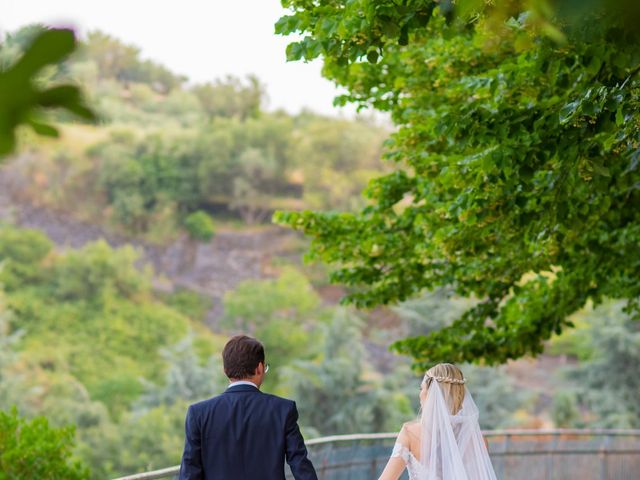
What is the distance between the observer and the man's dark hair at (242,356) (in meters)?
4.61

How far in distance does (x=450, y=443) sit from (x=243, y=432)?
5.60 feet

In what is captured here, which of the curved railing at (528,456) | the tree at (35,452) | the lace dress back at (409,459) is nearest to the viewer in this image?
the lace dress back at (409,459)

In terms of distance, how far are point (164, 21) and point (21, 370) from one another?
139 ft

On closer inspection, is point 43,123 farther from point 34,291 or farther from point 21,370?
point 34,291

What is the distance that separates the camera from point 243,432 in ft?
15.1

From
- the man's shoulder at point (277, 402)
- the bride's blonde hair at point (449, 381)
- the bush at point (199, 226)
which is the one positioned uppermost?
the bush at point (199, 226)

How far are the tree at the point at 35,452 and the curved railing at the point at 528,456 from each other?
2463 millimetres

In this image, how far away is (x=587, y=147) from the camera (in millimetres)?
5609

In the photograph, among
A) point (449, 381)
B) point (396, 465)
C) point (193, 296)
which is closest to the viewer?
point (396, 465)

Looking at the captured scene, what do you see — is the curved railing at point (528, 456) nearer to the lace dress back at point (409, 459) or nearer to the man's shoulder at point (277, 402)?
the lace dress back at point (409, 459)

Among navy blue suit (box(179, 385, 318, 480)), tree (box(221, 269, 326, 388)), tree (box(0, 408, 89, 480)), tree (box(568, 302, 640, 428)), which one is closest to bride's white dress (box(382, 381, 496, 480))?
navy blue suit (box(179, 385, 318, 480))

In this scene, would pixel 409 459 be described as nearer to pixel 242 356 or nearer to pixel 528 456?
pixel 242 356

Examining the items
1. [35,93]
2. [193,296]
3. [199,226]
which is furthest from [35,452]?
[199,226]

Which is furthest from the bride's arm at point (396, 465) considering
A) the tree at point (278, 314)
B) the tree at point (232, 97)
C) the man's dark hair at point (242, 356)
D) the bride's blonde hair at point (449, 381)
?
the tree at point (232, 97)
